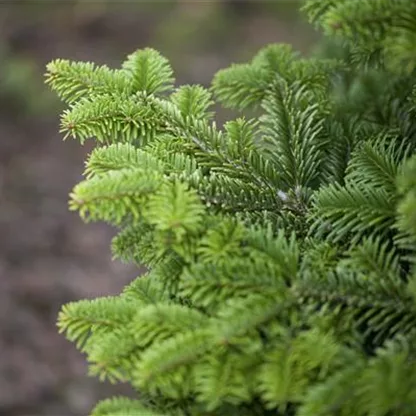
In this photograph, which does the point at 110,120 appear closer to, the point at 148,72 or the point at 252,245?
the point at 148,72

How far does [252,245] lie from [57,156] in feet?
12.9

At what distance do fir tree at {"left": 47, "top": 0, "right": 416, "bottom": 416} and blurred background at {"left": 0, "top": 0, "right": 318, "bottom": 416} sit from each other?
229 centimetres

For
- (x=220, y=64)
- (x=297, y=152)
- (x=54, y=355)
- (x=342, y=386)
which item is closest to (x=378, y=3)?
(x=297, y=152)

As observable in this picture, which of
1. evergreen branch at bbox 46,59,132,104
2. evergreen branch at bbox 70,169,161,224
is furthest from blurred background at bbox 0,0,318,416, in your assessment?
evergreen branch at bbox 70,169,161,224

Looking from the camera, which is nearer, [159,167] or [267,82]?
[159,167]

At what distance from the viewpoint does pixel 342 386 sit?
0.71 m

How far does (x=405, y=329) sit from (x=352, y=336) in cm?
6

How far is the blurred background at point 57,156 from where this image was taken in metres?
3.17

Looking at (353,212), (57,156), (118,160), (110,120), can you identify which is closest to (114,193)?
(118,160)

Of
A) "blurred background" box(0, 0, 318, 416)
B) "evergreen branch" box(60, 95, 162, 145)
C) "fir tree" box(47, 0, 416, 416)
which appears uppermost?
"blurred background" box(0, 0, 318, 416)

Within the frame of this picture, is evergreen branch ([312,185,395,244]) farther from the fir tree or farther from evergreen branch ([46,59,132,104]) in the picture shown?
evergreen branch ([46,59,132,104])

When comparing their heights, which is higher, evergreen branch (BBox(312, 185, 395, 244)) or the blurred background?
the blurred background

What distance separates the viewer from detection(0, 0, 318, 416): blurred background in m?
3.17

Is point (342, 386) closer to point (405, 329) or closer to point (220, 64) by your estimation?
point (405, 329)
